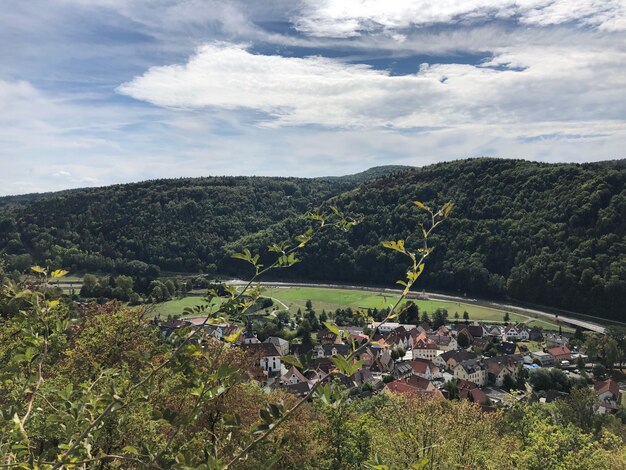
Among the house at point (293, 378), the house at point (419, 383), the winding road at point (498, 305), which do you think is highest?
the house at point (419, 383)

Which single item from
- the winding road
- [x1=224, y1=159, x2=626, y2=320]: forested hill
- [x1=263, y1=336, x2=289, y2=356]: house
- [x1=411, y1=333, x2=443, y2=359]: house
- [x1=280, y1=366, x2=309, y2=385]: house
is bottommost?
[x1=411, y1=333, x2=443, y2=359]: house

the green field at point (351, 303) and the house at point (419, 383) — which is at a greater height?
the house at point (419, 383)

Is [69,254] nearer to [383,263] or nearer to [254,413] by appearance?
[383,263]

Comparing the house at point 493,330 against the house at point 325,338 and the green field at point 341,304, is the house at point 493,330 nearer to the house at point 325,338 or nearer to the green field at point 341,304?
the green field at point 341,304

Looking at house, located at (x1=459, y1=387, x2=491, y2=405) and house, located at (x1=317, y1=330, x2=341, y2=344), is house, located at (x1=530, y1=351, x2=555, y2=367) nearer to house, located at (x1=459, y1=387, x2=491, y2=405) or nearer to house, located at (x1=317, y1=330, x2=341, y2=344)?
house, located at (x1=459, y1=387, x2=491, y2=405)

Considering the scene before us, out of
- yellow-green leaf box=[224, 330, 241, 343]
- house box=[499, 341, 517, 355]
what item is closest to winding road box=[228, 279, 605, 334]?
house box=[499, 341, 517, 355]

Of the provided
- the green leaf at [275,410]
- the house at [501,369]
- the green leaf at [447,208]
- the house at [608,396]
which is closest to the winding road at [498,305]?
the house at [501,369]
